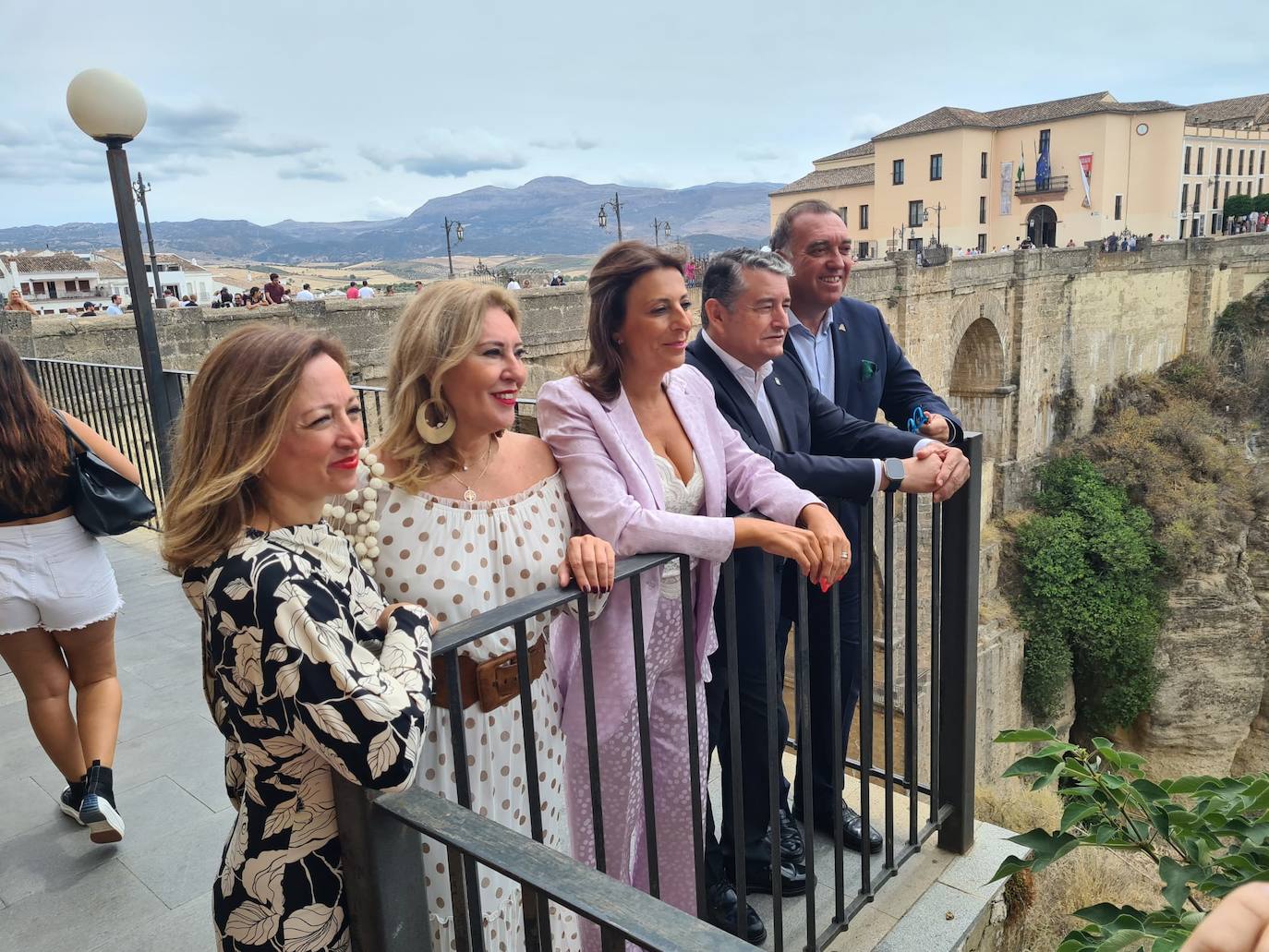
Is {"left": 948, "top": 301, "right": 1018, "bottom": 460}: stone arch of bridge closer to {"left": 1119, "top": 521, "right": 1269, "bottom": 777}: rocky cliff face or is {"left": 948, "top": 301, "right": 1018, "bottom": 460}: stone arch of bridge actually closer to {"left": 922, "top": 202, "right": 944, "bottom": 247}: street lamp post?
{"left": 1119, "top": 521, "right": 1269, "bottom": 777}: rocky cliff face

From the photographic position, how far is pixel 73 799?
312cm

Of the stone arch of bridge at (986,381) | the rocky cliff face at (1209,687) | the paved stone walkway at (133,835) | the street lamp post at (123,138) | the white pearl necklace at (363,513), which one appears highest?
the street lamp post at (123,138)

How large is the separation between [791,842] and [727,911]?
0.32 metres

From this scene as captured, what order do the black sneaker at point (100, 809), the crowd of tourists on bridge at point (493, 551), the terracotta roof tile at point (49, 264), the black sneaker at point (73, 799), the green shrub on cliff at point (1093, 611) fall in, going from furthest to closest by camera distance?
1. the terracotta roof tile at point (49, 264)
2. the green shrub on cliff at point (1093, 611)
3. the black sneaker at point (73, 799)
4. the black sneaker at point (100, 809)
5. the crowd of tourists on bridge at point (493, 551)

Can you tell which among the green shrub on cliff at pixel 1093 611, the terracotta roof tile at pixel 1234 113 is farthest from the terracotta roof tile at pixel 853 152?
the green shrub on cliff at pixel 1093 611

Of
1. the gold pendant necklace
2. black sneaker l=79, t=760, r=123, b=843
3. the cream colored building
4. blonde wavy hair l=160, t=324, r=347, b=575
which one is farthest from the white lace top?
the cream colored building

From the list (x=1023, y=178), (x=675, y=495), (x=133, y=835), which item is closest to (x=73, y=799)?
(x=133, y=835)

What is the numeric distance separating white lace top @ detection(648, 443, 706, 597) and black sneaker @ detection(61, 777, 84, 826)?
2.20 m

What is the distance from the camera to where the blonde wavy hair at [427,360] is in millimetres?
1877

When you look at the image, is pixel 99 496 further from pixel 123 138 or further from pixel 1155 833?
pixel 1155 833

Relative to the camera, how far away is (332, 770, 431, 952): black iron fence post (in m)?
1.38

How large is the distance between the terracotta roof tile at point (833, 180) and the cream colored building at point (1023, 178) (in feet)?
0.55

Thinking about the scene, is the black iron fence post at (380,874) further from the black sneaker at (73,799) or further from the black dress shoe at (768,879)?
the black sneaker at (73,799)

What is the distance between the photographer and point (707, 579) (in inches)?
86.4
